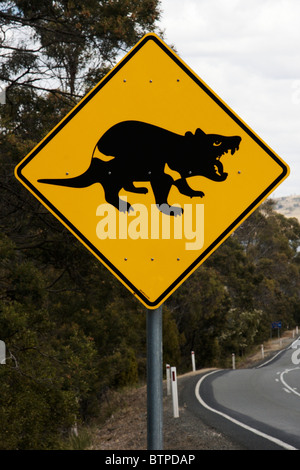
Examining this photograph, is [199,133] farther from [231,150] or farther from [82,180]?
[82,180]

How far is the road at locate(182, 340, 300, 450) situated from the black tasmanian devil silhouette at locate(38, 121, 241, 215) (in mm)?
8059

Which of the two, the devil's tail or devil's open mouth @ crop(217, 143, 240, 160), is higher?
devil's open mouth @ crop(217, 143, 240, 160)

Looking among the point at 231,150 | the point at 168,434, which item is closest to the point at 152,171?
the point at 231,150

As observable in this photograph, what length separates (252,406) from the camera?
16312mm

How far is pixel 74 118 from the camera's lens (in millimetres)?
2645

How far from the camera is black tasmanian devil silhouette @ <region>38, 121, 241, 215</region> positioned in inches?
99.6

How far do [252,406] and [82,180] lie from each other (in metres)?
14.9

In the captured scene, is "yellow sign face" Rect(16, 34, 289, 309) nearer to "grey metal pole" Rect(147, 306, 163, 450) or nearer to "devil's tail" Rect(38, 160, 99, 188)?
"devil's tail" Rect(38, 160, 99, 188)

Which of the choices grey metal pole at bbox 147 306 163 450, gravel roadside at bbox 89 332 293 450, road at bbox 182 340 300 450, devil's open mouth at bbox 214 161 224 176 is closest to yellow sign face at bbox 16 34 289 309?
devil's open mouth at bbox 214 161 224 176

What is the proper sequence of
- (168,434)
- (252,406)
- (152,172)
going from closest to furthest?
(152,172) → (168,434) → (252,406)
